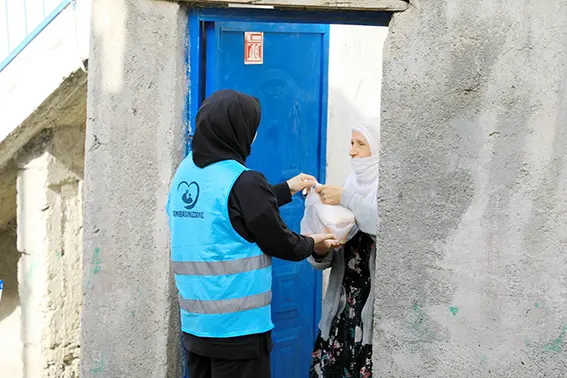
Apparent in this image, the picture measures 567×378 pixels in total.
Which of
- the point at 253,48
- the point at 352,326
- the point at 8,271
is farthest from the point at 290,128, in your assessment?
the point at 8,271

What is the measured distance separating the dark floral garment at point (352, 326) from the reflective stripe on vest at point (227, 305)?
0.66m

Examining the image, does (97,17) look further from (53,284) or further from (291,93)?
(53,284)

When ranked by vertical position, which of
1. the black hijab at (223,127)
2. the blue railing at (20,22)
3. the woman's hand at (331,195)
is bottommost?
the woman's hand at (331,195)

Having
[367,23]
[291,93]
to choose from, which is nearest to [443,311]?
[367,23]

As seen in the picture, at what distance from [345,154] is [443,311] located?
3142mm

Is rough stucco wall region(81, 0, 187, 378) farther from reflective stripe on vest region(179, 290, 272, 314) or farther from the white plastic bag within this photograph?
the white plastic bag

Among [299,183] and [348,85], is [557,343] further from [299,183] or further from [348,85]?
[348,85]

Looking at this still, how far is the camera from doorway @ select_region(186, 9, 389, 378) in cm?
433

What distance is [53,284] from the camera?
249 inches

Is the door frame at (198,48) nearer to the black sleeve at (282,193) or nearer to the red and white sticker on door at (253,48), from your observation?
the red and white sticker on door at (253,48)

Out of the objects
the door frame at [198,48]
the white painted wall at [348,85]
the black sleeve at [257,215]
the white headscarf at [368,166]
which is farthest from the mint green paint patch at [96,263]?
the white painted wall at [348,85]

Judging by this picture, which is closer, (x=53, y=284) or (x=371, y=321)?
(x=371, y=321)

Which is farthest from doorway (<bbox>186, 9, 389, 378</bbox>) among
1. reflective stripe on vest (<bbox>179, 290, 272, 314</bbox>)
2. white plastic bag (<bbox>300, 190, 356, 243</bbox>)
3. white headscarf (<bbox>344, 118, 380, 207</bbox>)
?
reflective stripe on vest (<bbox>179, 290, 272, 314</bbox>)

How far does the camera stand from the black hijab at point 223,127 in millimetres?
3736
